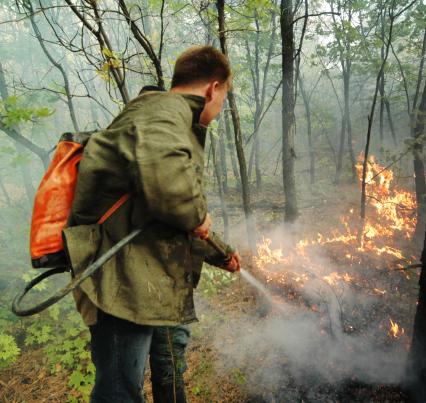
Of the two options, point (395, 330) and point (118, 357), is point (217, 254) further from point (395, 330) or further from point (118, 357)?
point (395, 330)

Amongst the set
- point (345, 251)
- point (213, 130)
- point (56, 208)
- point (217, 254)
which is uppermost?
point (213, 130)

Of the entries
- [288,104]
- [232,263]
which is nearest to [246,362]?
[232,263]

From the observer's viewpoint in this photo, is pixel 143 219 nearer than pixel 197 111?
Yes

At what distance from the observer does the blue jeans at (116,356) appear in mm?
1714

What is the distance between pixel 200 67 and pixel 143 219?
45.5 inches

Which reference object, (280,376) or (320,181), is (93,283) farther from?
(320,181)

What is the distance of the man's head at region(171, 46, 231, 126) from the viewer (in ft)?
6.46

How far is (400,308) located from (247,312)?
2.68m

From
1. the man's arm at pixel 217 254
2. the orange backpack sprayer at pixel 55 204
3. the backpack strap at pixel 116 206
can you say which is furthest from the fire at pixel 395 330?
the orange backpack sprayer at pixel 55 204

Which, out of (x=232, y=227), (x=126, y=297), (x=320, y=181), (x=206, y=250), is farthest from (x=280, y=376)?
(x=320, y=181)

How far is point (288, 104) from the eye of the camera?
6586 mm

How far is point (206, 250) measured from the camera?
214cm

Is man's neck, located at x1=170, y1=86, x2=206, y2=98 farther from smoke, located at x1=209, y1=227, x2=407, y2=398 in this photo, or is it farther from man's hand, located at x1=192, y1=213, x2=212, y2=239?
smoke, located at x1=209, y1=227, x2=407, y2=398

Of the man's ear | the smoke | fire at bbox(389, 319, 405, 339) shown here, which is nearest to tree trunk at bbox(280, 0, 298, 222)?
the smoke
